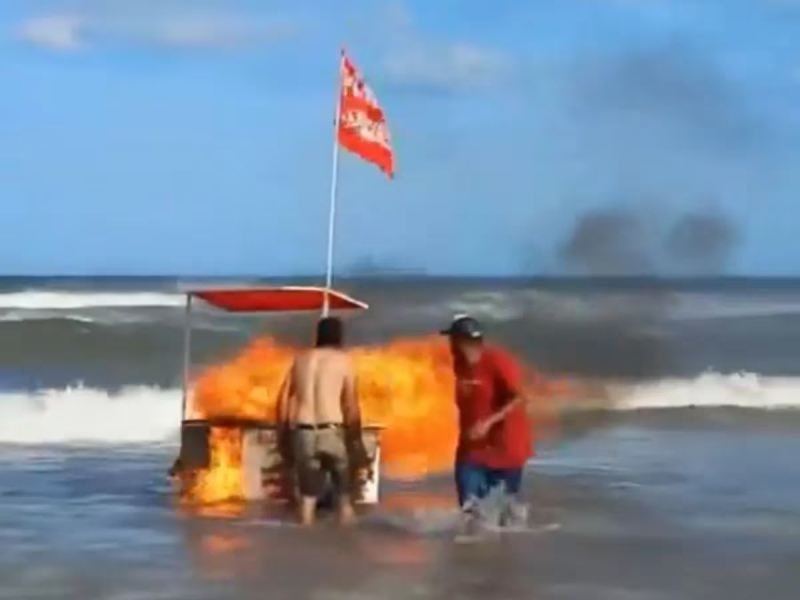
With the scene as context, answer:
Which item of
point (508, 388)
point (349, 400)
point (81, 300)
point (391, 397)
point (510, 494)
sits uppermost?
point (508, 388)

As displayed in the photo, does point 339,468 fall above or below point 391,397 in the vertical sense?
below

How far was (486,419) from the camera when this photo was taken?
10.9 metres

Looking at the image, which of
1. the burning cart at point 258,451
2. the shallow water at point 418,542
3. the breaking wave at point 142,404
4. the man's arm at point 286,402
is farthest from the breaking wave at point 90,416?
the man's arm at point 286,402

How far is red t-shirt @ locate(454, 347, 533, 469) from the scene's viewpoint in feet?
35.9

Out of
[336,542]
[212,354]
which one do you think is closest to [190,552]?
[336,542]

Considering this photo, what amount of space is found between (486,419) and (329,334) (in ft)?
4.31

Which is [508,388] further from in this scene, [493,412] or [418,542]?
[418,542]

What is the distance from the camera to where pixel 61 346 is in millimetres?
38500

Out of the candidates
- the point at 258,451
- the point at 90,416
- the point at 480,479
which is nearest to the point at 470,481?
the point at 480,479

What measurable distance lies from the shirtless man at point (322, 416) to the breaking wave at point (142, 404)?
6.65 m

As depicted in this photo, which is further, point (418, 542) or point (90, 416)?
point (90, 416)

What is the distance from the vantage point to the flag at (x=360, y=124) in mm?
12797

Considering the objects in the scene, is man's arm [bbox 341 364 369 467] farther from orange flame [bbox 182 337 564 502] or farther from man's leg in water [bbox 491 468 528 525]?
orange flame [bbox 182 337 564 502]

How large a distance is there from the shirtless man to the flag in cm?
174
